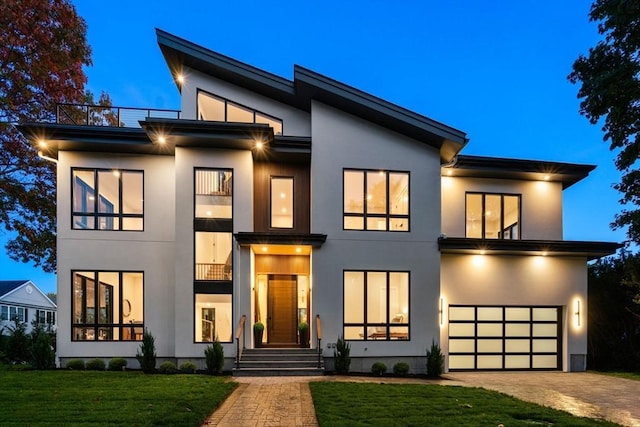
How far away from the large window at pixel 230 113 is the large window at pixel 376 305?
5.77 meters

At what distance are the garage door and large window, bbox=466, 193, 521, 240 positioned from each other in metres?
2.58

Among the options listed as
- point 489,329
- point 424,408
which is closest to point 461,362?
point 489,329

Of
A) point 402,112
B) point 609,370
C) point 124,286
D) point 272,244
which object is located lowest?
point 609,370

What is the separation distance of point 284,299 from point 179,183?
5159mm

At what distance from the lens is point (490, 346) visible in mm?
13258

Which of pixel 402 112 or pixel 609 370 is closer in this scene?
pixel 402 112

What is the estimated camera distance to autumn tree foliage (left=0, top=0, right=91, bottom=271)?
14.9 metres

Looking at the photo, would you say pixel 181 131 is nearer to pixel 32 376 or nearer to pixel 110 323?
pixel 110 323

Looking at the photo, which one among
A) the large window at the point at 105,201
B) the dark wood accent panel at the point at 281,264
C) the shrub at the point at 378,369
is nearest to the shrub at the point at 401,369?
the shrub at the point at 378,369

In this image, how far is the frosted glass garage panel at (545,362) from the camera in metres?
13.3

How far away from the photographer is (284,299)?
44.2 ft

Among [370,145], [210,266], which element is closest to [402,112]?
[370,145]

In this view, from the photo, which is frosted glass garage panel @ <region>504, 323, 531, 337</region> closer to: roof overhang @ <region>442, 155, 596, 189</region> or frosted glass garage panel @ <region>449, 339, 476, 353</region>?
frosted glass garage panel @ <region>449, 339, 476, 353</region>

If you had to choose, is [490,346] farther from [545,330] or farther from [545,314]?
[545,314]
